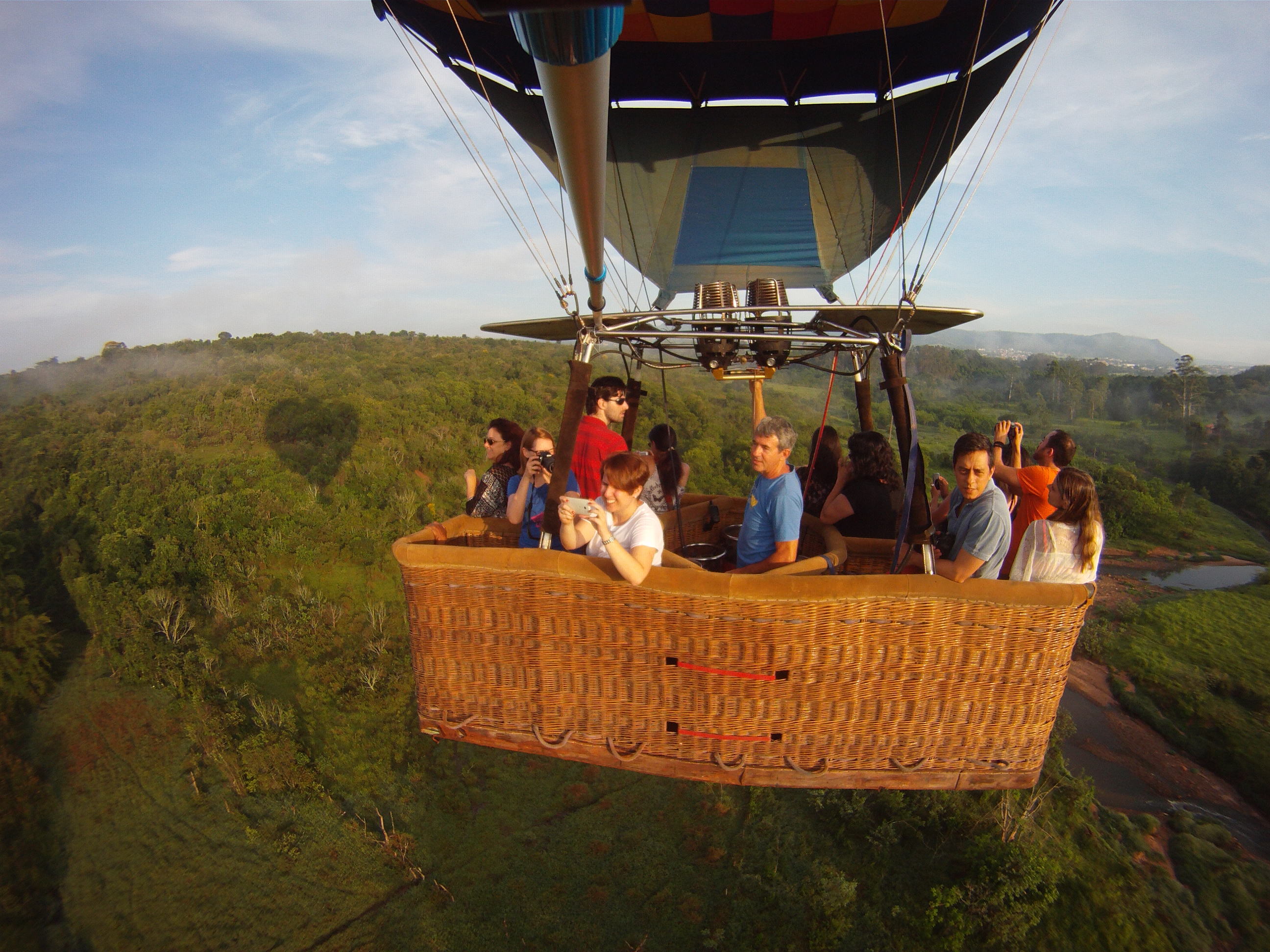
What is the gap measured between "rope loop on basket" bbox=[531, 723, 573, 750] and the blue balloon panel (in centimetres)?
472

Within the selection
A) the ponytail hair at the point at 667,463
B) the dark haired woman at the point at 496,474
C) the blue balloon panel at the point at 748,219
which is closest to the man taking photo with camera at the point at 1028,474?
the ponytail hair at the point at 667,463

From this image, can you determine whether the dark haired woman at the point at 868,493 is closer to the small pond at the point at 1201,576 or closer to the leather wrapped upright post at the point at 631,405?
the leather wrapped upright post at the point at 631,405

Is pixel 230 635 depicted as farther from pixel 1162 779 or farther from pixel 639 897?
pixel 1162 779

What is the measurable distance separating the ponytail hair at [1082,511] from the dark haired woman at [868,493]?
91 centimetres

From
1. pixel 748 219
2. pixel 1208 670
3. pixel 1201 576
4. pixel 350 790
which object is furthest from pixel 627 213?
pixel 1201 576

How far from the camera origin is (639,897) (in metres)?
20.9

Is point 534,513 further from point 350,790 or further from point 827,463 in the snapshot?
point 350,790

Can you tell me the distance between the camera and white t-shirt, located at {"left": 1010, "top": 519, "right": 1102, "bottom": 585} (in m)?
2.85

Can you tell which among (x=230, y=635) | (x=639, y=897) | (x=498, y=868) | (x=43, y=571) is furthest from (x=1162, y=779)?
(x=43, y=571)

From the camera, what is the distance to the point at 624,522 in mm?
2684

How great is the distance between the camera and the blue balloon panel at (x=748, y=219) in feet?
19.5

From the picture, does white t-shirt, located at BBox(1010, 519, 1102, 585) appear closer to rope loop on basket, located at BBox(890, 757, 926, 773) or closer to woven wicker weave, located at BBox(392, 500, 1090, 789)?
woven wicker weave, located at BBox(392, 500, 1090, 789)

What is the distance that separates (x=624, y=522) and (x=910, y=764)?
1.39 m

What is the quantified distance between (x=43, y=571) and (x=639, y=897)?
25.0m
